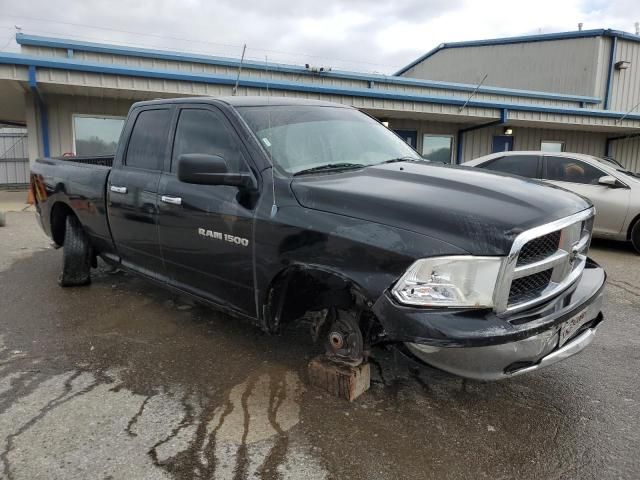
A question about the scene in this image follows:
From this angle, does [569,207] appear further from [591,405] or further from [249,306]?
[249,306]

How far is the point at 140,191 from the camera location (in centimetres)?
412

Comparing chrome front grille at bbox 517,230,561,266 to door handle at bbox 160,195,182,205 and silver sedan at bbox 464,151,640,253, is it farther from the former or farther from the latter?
silver sedan at bbox 464,151,640,253

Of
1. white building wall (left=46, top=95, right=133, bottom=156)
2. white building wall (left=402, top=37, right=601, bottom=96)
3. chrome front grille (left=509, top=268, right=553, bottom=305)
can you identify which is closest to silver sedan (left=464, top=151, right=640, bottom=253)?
chrome front grille (left=509, top=268, right=553, bottom=305)

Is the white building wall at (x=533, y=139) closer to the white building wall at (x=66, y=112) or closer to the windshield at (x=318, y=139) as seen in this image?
the white building wall at (x=66, y=112)

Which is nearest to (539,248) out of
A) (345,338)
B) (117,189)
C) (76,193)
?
(345,338)

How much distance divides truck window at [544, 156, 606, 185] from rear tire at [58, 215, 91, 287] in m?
7.01

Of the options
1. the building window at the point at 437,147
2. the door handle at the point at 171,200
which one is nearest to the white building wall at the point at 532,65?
the building window at the point at 437,147

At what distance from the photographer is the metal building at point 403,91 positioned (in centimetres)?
1140

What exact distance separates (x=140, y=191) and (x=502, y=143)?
15894 millimetres

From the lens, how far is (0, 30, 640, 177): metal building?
1140 cm

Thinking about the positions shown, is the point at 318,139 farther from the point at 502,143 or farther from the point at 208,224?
the point at 502,143

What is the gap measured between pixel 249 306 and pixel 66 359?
1.51m

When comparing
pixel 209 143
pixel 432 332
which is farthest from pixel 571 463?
pixel 209 143

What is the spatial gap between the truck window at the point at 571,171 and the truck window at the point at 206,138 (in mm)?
6520
